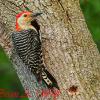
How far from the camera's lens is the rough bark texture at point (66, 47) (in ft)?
24.7

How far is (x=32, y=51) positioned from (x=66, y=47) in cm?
48

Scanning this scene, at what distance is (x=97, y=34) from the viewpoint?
10.5 metres

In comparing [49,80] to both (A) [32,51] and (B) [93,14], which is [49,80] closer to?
(A) [32,51]

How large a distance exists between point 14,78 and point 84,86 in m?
7.10

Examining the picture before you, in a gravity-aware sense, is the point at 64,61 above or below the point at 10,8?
below

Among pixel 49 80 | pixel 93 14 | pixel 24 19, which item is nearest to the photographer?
pixel 49 80

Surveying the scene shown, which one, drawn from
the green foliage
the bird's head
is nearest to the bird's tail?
the bird's head

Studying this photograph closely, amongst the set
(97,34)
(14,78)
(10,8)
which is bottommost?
(14,78)

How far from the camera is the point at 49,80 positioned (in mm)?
7512

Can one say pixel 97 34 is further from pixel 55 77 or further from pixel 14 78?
pixel 14 78

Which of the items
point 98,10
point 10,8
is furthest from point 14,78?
point 10,8

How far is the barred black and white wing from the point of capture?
24.6 ft

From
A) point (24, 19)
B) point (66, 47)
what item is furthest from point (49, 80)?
point (24, 19)

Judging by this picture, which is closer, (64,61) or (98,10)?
(64,61)
